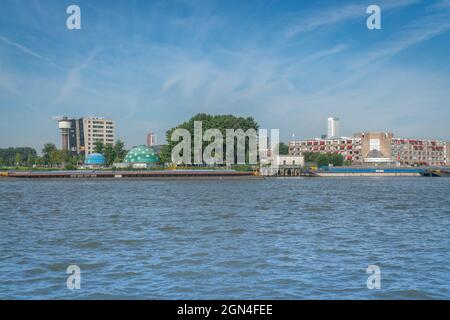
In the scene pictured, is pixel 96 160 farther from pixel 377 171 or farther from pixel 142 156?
pixel 377 171

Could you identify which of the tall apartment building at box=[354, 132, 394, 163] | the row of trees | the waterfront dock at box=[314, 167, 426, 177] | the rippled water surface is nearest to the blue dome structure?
the row of trees

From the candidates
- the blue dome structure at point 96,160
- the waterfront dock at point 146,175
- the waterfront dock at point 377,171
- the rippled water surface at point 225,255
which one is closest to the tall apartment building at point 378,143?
the waterfront dock at point 377,171

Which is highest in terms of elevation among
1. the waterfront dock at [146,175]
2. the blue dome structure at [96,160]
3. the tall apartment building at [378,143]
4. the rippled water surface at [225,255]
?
the tall apartment building at [378,143]

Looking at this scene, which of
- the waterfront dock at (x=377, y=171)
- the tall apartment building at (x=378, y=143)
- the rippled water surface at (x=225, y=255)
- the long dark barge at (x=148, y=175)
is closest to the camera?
the rippled water surface at (x=225, y=255)

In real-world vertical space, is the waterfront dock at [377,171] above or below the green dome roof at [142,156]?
below

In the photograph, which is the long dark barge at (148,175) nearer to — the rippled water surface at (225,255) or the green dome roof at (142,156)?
the green dome roof at (142,156)

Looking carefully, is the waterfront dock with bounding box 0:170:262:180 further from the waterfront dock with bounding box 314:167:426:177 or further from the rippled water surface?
the rippled water surface

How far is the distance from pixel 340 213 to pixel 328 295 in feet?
75.5

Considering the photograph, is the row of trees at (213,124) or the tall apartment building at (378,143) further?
the tall apartment building at (378,143)

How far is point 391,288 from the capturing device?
14.1 meters

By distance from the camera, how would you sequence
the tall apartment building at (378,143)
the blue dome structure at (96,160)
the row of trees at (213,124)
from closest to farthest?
1. the row of trees at (213,124)
2. the blue dome structure at (96,160)
3. the tall apartment building at (378,143)

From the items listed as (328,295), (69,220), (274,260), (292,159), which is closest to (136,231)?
(69,220)

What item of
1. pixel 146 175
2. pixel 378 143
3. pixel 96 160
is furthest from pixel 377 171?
pixel 96 160

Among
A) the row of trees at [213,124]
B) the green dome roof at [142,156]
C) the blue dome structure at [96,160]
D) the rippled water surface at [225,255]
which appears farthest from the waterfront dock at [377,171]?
the rippled water surface at [225,255]
